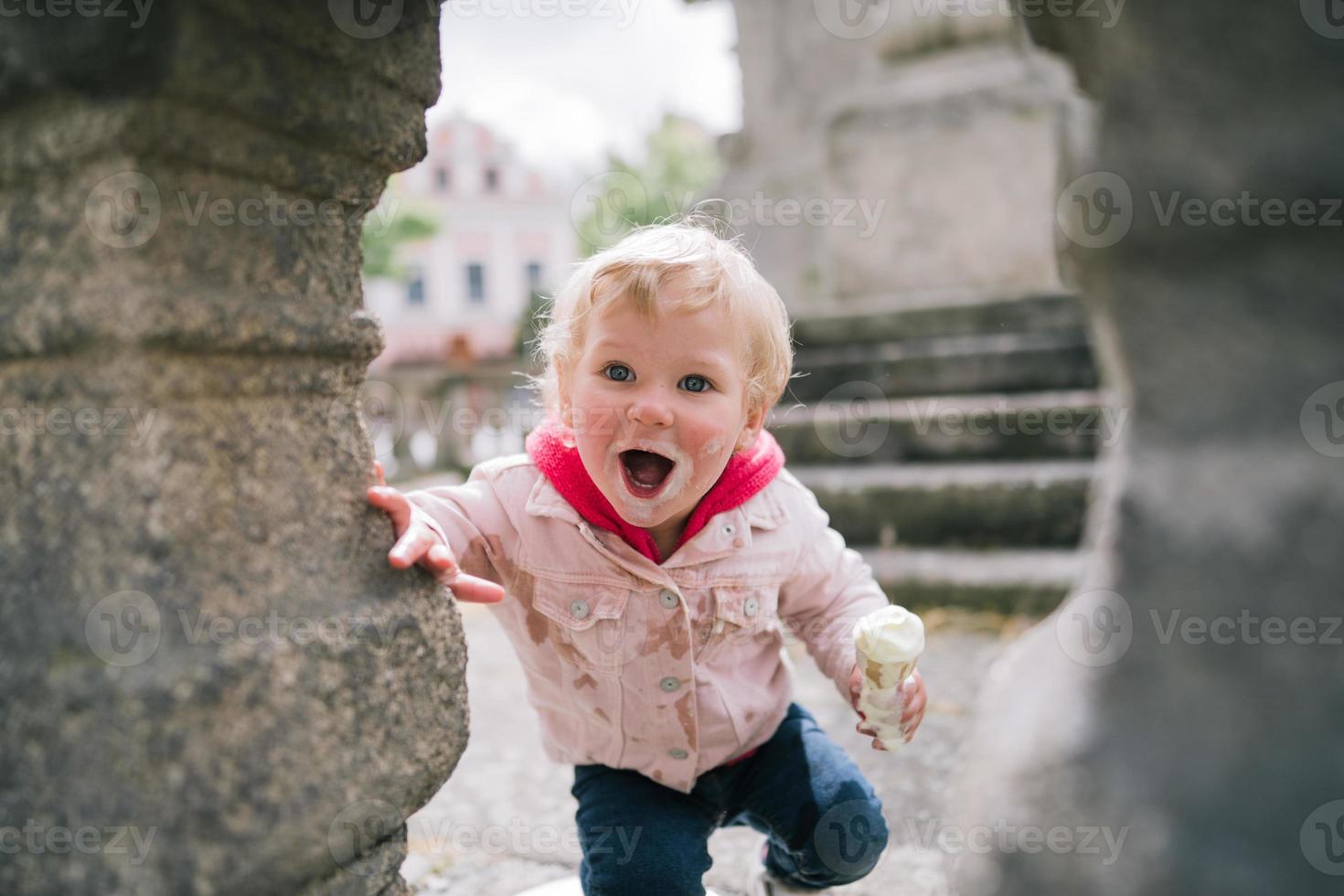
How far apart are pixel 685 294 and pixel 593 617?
0.55 m

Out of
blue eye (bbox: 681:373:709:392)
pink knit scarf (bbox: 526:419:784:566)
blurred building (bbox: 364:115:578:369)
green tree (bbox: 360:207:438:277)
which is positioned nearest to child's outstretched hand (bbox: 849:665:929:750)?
pink knit scarf (bbox: 526:419:784:566)

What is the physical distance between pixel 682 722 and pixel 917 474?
2440 millimetres

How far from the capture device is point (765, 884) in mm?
1707

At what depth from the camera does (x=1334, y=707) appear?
2.14 ft

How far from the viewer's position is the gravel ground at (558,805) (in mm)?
1807

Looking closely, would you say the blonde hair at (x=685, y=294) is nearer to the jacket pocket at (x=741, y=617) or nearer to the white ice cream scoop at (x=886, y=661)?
the jacket pocket at (x=741, y=617)

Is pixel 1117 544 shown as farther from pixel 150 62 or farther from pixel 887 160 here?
pixel 887 160

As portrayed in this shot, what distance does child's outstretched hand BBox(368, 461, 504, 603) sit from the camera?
3.57 feet

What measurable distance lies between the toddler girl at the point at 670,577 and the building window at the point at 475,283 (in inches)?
1100

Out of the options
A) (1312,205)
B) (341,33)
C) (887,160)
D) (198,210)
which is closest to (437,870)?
(198,210)

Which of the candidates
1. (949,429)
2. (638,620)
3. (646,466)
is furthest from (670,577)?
(949,429)

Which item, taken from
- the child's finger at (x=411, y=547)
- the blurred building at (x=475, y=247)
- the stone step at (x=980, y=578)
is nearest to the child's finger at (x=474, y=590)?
the child's finger at (x=411, y=547)

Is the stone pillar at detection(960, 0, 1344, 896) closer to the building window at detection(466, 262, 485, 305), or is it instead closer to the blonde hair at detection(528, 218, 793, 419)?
the blonde hair at detection(528, 218, 793, 419)

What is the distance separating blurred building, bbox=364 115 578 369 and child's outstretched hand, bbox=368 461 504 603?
1036 inches
